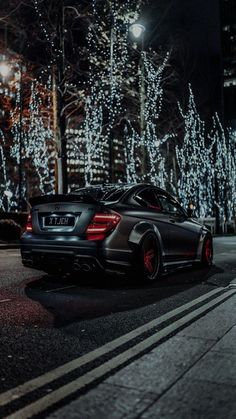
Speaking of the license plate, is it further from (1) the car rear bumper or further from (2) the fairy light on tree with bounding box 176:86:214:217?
(2) the fairy light on tree with bounding box 176:86:214:217

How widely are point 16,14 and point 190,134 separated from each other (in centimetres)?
2006

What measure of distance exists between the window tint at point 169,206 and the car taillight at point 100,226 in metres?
1.68

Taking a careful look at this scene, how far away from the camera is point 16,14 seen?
18875mm

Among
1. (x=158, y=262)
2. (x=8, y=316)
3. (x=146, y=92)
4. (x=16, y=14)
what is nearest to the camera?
(x=8, y=316)

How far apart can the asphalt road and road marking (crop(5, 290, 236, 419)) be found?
0.07m

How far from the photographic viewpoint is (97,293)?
20.1 feet

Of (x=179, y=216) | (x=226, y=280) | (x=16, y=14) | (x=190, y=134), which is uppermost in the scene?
(x=16, y=14)

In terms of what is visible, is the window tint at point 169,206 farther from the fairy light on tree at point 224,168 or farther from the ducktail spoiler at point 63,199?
the fairy light on tree at point 224,168

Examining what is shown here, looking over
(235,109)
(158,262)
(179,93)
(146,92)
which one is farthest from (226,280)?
(235,109)

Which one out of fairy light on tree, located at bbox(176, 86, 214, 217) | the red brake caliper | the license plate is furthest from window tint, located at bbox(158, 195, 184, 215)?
fairy light on tree, located at bbox(176, 86, 214, 217)

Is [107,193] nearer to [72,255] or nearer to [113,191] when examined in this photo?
[113,191]

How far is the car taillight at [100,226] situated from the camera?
20.3ft

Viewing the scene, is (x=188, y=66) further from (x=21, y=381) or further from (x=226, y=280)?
(x=21, y=381)

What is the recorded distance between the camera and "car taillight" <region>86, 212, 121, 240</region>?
618cm
